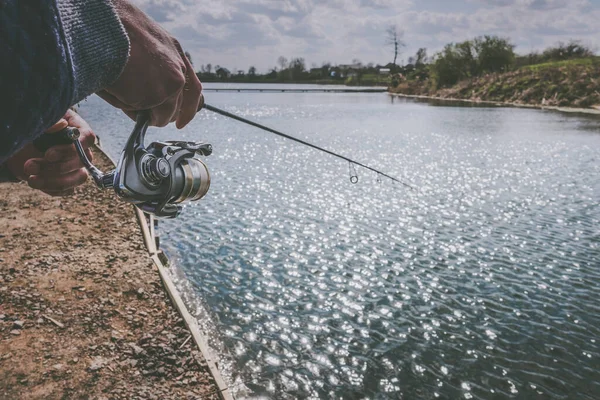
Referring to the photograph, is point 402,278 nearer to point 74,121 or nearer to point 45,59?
point 74,121

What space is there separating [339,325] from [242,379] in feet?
8.10

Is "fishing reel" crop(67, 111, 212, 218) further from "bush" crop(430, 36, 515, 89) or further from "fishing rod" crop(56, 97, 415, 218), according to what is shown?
"bush" crop(430, 36, 515, 89)

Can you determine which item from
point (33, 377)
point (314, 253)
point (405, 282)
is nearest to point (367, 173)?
point (314, 253)

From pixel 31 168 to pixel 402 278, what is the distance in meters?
9.81

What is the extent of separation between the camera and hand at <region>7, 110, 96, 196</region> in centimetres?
234

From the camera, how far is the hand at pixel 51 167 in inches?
92.0

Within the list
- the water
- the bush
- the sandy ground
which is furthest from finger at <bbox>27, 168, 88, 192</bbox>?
the bush

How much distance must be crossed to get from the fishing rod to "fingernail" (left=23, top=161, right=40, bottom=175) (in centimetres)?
12

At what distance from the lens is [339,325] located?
29.4 feet

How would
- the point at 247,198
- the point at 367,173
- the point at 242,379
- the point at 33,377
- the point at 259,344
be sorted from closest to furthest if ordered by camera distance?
the point at 33,377, the point at 242,379, the point at 259,344, the point at 247,198, the point at 367,173

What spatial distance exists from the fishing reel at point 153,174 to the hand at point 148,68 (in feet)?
0.63

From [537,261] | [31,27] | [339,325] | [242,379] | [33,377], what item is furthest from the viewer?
[537,261]

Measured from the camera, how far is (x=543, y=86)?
236 ft

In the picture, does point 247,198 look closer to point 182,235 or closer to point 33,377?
point 182,235
